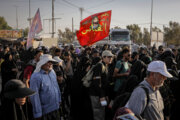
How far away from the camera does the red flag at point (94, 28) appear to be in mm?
8039

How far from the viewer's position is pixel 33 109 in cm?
330

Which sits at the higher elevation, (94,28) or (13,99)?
(94,28)

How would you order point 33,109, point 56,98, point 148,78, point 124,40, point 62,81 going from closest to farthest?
1. point 148,78
2. point 33,109
3. point 56,98
4. point 62,81
5. point 124,40

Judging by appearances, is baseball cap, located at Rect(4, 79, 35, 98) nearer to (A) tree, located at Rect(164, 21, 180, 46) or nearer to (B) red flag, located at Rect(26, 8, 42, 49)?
(B) red flag, located at Rect(26, 8, 42, 49)

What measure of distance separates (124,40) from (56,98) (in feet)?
55.3

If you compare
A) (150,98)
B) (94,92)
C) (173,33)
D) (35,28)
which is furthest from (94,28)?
(173,33)

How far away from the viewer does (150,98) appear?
2.34 m

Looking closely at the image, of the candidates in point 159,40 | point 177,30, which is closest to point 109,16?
point 159,40

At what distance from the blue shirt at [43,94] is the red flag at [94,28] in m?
4.63

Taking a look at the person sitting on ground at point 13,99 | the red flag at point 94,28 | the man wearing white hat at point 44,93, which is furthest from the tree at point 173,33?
the person sitting on ground at point 13,99

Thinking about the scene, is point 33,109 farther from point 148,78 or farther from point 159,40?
point 159,40

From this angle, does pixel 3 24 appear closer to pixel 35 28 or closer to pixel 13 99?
pixel 35 28

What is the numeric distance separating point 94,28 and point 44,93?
17.3 ft

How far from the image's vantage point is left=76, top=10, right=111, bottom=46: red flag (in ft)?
26.4
